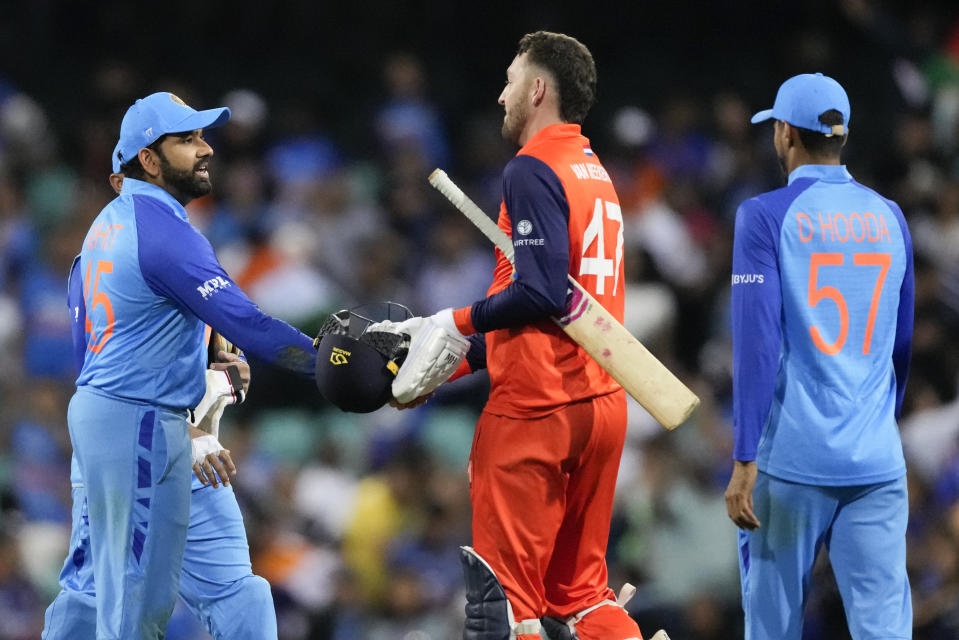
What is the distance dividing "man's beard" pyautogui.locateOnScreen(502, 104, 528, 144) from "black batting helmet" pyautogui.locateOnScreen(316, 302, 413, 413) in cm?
80

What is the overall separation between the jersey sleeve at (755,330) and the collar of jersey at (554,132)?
68 centimetres

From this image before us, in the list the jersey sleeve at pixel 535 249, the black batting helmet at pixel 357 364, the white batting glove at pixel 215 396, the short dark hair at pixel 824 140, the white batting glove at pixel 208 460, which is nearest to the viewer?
the jersey sleeve at pixel 535 249

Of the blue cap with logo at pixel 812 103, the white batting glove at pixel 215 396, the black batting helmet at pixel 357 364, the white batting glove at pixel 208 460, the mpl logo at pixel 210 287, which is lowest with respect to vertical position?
the white batting glove at pixel 208 460

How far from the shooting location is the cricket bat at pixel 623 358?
426 centimetres

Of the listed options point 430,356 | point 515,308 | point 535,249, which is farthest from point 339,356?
point 535,249

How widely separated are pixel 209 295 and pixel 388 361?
643 mm

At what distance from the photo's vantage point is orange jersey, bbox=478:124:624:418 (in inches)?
167

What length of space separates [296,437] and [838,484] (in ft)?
14.9

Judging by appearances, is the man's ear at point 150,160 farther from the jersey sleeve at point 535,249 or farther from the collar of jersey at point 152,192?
the jersey sleeve at point 535,249

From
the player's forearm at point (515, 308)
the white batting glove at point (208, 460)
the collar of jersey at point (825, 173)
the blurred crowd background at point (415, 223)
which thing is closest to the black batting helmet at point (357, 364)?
the player's forearm at point (515, 308)

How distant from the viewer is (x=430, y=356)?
4.34 metres

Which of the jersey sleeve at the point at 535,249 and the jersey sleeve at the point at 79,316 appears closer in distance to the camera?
the jersey sleeve at the point at 535,249

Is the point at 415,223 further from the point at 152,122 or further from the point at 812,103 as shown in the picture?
the point at 812,103

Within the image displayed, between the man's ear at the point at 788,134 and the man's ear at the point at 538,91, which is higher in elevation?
the man's ear at the point at 538,91
